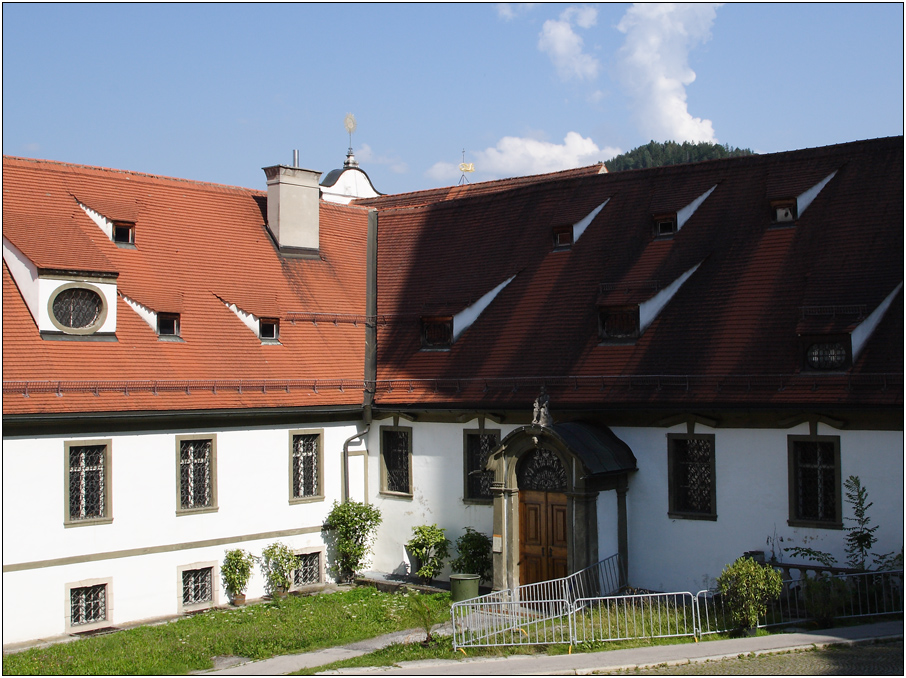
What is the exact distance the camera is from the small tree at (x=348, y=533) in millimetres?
23750

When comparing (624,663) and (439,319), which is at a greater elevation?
(439,319)

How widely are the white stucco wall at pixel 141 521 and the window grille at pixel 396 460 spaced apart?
95 cm

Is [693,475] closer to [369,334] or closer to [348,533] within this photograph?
[348,533]

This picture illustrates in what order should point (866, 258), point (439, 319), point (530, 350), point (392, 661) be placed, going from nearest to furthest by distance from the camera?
point (392, 661), point (866, 258), point (530, 350), point (439, 319)

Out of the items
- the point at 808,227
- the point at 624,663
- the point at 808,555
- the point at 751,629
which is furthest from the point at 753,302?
the point at 624,663

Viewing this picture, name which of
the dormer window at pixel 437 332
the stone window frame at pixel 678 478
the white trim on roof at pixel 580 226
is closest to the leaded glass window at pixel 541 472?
the stone window frame at pixel 678 478

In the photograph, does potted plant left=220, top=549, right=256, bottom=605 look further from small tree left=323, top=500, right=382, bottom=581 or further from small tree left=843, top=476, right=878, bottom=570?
small tree left=843, top=476, right=878, bottom=570

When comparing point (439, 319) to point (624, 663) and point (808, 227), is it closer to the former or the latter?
point (808, 227)

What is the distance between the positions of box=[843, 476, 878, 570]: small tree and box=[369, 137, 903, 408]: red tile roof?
1.49m

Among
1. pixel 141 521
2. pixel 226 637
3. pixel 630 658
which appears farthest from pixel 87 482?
pixel 630 658

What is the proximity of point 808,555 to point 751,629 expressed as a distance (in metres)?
3.00

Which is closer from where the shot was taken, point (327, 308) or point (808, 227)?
point (808, 227)

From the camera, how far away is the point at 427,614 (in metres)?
17.0

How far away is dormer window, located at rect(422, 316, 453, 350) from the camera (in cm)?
2475
